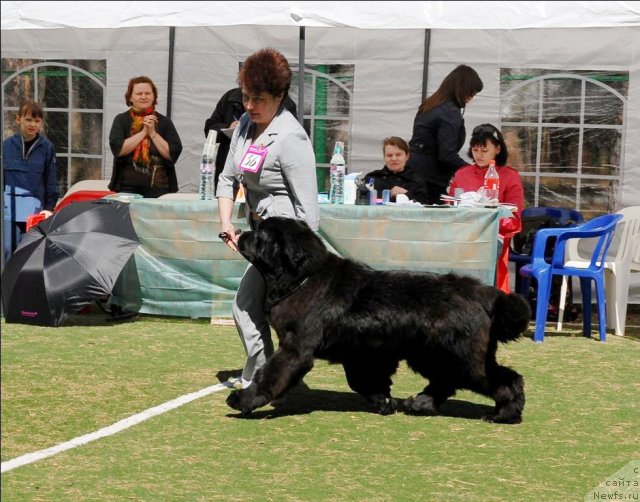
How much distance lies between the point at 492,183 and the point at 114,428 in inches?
164

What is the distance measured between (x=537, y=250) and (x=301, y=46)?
2367mm

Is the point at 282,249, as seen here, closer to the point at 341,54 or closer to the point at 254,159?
the point at 254,159

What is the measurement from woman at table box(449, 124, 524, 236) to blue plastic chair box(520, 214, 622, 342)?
1.32ft

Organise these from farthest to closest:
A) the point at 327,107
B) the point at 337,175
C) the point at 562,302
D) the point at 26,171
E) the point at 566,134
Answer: the point at 327,107 < the point at 566,134 < the point at 26,171 < the point at 562,302 < the point at 337,175

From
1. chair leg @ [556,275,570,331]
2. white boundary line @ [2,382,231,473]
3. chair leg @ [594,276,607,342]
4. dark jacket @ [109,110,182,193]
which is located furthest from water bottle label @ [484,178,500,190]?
white boundary line @ [2,382,231,473]

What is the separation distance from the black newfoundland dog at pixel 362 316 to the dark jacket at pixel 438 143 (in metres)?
3.62

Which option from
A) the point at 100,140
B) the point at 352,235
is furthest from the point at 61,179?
the point at 352,235

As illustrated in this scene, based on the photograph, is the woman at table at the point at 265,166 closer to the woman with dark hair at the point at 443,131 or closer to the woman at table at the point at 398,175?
the woman at table at the point at 398,175

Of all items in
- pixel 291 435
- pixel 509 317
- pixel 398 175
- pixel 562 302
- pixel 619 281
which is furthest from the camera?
pixel 398 175

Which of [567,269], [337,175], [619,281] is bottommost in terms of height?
[619,281]

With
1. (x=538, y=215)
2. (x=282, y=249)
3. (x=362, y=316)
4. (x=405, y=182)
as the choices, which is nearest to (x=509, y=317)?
(x=362, y=316)

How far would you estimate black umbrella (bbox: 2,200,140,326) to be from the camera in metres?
7.44

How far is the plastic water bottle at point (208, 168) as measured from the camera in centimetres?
788

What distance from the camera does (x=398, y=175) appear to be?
27.5 feet
